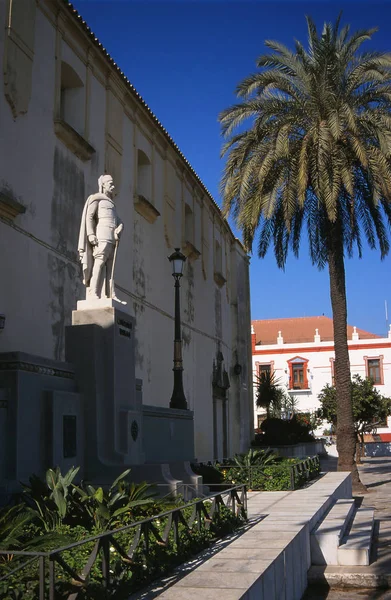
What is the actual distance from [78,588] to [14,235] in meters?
9.99

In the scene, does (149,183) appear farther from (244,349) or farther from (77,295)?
(244,349)

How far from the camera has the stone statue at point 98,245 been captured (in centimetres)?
1144

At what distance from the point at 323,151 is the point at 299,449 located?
15.8 meters

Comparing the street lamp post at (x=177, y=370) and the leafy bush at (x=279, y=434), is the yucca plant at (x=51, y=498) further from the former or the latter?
the leafy bush at (x=279, y=434)

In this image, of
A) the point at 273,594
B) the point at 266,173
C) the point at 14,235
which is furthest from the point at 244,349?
the point at 273,594

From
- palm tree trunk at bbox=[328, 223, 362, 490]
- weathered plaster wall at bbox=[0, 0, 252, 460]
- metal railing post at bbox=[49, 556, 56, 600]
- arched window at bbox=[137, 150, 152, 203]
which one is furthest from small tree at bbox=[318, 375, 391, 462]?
metal railing post at bbox=[49, 556, 56, 600]

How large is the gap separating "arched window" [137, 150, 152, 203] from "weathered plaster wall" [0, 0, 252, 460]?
0.41ft

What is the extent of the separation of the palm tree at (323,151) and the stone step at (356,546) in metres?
8.91

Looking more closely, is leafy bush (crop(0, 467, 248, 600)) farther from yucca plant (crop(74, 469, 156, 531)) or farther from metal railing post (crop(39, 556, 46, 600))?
metal railing post (crop(39, 556, 46, 600))

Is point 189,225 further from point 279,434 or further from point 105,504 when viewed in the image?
point 105,504

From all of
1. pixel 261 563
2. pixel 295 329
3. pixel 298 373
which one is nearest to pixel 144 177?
pixel 261 563

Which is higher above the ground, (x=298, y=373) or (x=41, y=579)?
(x=298, y=373)

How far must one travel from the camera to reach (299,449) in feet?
98.2

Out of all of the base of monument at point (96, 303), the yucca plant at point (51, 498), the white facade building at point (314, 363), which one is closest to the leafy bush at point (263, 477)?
the base of monument at point (96, 303)
